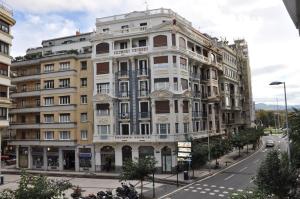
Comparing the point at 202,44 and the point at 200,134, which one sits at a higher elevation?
the point at 202,44

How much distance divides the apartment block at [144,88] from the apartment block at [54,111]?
282 cm

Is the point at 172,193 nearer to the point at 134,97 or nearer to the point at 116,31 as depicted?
the point at 134,97

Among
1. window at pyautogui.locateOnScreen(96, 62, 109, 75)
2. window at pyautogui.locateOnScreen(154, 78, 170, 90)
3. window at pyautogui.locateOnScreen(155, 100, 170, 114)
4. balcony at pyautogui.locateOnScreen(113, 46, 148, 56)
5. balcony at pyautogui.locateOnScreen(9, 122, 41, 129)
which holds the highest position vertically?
balcony at pyautogui.locateOnScreen(113, 46, 148, 56)

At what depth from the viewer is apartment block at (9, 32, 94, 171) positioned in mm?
55812

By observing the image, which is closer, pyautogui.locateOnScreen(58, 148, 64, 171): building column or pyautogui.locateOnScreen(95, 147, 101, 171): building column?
pyautogui.locateOnScreen(95, 147, 101, 171): building column

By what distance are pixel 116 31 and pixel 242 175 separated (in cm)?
2796

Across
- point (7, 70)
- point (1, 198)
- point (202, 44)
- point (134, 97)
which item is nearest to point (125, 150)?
point (134, 97)

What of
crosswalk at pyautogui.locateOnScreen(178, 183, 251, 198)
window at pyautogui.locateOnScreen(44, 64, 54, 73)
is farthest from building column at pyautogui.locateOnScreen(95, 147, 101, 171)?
crosswalk at pyautogui.locateOnScreen(178, 183, 251, 198)

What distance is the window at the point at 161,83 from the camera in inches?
1996

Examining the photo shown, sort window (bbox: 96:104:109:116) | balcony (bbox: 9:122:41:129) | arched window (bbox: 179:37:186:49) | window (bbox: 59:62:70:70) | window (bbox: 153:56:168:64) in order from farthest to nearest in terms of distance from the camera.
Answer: balcony (bbox: 9:122:41:129), window (bbox: 59:62:70:70), window (bbox: 96:104:109:116), arched window (bbox: 179:37:186:49), window (bbox: 153:56:168:64)

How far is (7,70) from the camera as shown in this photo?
145ft

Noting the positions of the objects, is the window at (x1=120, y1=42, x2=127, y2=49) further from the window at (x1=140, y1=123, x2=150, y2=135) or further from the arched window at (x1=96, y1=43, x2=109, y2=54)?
the window at (x1=140, y1=123, x2=150, y2=135)

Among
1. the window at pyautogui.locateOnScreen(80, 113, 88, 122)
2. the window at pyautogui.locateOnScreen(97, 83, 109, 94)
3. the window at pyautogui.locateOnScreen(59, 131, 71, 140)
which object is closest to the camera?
the window at pyautogui.locateOnScreen(97, 83, 109, 94)

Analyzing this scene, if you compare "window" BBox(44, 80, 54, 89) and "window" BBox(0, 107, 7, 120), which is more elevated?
"window" BBox(44, 80, 54, 89)
